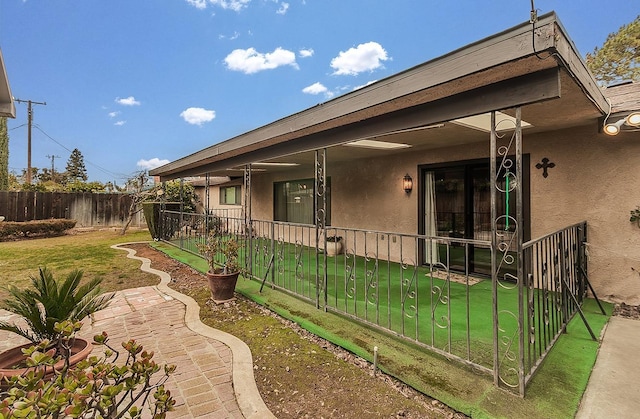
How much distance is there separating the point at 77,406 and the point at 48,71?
34710 mm

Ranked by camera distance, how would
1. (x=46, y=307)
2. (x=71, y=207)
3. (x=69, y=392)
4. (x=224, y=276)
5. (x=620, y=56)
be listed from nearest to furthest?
1. (x=69, y=392)
2. (x=46, y=307)
3. (x=224, y=276)
4. (x=71, y=207)
5. (x=620, y=56)

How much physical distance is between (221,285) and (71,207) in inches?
567

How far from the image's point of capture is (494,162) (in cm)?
229

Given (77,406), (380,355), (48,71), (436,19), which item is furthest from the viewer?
(48,71)

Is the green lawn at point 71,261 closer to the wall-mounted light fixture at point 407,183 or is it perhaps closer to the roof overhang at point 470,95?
the roof overhang at point 470,95

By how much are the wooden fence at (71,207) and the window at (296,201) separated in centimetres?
964

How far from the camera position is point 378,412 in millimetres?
2213

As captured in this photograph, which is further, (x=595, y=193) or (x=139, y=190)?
(x=139, y=190)

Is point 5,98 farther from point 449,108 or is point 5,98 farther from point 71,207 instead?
point 71,207

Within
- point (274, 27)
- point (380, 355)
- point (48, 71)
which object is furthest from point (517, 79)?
point (48, 71)

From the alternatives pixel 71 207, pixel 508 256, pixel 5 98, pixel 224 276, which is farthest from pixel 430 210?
pixel 71 207

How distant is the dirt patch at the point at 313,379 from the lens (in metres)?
2.24

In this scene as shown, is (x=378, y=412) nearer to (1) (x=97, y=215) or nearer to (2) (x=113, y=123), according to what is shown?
Result: (1) (x=97, y=215)

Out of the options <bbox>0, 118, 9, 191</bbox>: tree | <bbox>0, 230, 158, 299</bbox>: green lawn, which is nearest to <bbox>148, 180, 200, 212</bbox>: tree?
<bbox>0, 230, 158, 299</bbox>: green lawn
